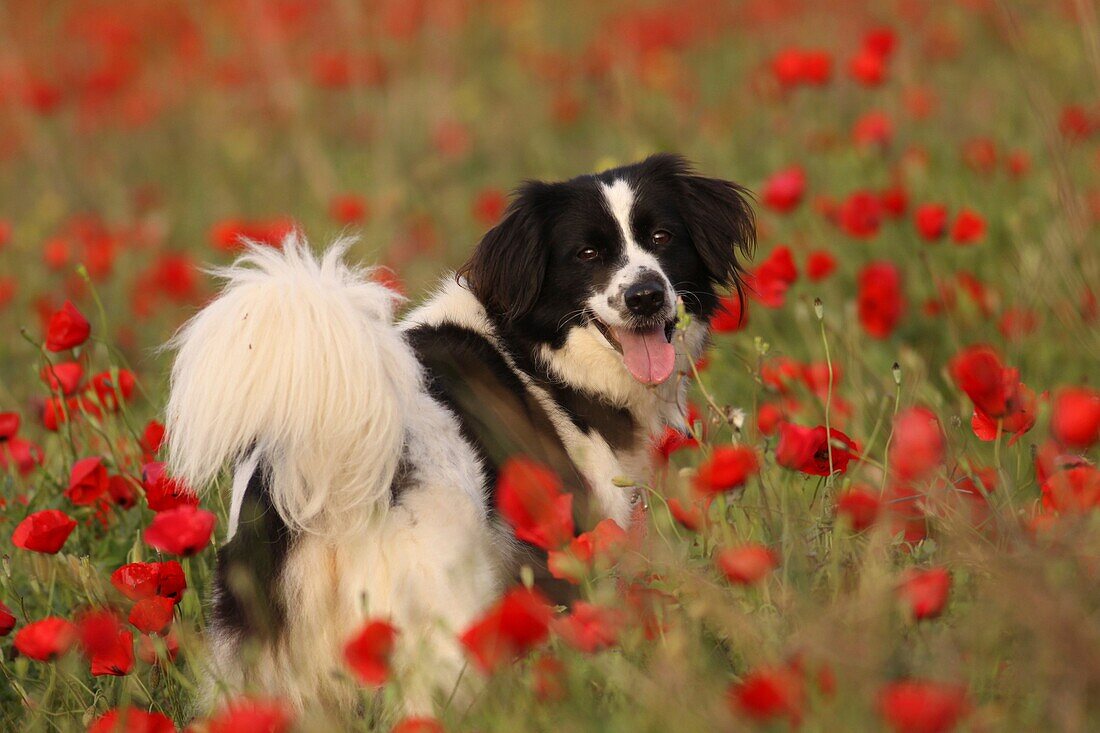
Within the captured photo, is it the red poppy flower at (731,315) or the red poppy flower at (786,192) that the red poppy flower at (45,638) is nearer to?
the red poppy flower at (731,315)

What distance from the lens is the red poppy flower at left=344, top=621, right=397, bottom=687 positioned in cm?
213

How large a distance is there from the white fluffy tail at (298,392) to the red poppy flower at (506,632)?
65cm

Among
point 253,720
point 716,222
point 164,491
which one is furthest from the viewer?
point 716,222

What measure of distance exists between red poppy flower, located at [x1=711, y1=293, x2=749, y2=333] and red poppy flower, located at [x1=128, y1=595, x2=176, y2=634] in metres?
2.03

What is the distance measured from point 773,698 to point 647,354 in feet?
6.73

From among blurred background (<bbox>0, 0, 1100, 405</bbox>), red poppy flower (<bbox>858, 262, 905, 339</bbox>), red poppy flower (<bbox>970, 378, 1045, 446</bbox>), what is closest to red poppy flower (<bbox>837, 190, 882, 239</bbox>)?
blurred background (<bbox>0, 0, 1100, 405</bbox>)

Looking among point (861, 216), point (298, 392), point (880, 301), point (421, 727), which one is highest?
point (298, 392)

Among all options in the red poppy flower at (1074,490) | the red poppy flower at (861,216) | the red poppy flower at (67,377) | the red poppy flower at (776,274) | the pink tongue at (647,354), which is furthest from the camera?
the red poppy flower at (861,216)

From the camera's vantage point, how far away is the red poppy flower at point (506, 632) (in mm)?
2064

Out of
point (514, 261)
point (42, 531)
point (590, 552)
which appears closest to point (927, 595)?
point (590, 552)

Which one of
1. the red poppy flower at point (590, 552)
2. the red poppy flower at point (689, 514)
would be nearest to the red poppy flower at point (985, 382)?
the red poppy flower at point (689, 514)

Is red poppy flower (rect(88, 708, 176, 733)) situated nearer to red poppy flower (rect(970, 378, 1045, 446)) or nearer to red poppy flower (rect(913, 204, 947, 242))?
red poppy flower (rect(970, 378, 1045, 446))

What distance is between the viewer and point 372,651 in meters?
2.14

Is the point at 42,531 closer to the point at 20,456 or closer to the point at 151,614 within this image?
the point at 151,614
